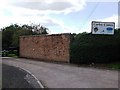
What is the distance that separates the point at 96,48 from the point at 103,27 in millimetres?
2720

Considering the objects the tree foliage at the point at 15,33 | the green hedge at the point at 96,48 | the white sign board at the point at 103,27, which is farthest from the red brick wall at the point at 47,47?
the tree foliage at the point at 15,33

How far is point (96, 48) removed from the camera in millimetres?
32312

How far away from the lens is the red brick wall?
35.9 metres

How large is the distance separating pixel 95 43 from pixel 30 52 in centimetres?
1568

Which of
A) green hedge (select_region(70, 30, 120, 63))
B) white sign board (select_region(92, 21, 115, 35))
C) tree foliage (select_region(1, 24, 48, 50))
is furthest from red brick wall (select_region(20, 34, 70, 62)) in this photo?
tree foliage (select_region(1, 24, 48, 50))

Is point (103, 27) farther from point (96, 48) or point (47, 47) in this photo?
point (47, 47)

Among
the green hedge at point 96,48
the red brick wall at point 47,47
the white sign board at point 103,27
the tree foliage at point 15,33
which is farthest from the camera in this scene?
the tree foliage at point 15,33

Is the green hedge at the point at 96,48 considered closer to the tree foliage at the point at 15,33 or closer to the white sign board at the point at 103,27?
the white sign board at the point at 103,27

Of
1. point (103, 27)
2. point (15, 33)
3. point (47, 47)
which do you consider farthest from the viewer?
point (15, 33)

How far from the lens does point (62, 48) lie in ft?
120

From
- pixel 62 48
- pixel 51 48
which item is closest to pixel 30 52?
pixel 51 48

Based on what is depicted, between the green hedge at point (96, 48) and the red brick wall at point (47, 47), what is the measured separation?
207 cm

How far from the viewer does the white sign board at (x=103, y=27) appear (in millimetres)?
33156

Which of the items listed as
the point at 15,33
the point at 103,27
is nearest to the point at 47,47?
the point at 103,27
